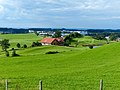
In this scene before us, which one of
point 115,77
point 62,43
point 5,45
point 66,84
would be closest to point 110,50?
point 115,77

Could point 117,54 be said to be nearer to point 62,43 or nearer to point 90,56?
point 90,56

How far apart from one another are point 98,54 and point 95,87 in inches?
1265

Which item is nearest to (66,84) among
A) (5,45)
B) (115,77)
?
(115,77)

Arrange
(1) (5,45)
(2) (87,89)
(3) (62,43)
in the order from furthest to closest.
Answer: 1. (3) (62,43)
2. (1) (5,45)
3. (2) (87,89)

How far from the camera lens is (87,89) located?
2439 cm

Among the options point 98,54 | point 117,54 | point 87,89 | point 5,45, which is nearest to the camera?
point 87,89

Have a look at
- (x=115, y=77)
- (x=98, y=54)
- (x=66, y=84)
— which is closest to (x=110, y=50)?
(x=98, y=54)

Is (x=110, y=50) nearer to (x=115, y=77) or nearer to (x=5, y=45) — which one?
(x=115, y=77)

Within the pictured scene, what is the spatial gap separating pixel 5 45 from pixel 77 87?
112276 mm

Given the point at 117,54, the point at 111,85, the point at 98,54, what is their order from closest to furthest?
the point at 111,85 → the point at 117,54 → the point at 98,54

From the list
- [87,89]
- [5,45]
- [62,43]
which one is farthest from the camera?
[62,43]

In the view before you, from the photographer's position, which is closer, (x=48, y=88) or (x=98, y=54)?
(x=48, y=88)

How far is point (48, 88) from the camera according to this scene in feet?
84.8

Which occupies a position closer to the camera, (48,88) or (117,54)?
(48,88)
